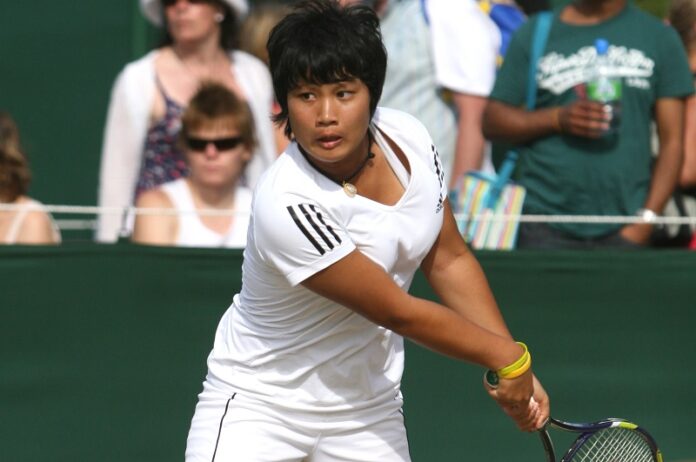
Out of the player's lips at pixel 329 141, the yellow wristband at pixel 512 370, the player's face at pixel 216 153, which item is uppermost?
the player's lips at pixel 329 141

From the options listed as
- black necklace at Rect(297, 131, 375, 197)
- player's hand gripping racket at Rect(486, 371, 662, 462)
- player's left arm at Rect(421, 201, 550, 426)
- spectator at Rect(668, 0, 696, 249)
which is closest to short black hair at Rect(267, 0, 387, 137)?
black necklace at Rect(297, 131, 375, 197)

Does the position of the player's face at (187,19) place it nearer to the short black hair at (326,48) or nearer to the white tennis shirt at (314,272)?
the white tennis shirt at (314,272)

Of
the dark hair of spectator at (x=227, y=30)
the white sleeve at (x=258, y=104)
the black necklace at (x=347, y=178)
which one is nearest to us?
the black necklace at (x=347, y=178)

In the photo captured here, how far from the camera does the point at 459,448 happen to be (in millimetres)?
5508

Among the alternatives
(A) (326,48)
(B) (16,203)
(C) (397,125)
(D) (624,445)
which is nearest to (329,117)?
(A) (326,48)

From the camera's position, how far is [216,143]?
19.1ft

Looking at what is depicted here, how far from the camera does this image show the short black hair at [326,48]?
329cm

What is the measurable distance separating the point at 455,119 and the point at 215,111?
43.2 inches

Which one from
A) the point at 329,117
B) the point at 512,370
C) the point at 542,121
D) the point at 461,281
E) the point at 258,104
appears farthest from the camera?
the point at 258,104

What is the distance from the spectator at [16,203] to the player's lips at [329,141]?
2381mm

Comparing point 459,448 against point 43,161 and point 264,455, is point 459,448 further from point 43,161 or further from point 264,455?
point 43,161

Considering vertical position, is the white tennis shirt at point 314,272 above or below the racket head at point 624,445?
above

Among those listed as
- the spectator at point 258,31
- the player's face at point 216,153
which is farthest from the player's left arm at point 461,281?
the spectator at point 258,31

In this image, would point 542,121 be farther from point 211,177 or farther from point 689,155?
point 211,177
